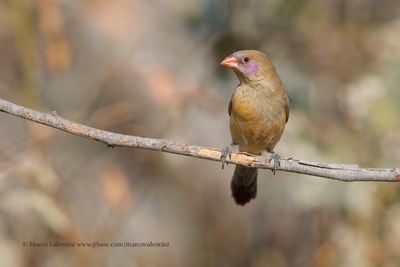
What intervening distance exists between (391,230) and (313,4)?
83.1 inches

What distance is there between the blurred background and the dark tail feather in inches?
11.6

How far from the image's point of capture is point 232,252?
25.2 feet

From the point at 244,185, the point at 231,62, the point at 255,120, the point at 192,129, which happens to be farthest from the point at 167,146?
the point at 192,129

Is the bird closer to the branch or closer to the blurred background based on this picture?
the blurred background

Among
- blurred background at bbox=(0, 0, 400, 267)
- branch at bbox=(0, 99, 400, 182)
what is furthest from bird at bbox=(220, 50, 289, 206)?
branch at bbox=(0, 99, 400, 182)

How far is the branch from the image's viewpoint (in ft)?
12.3

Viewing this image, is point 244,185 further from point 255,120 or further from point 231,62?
point 231,62

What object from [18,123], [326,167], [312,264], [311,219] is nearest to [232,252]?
[311,219]

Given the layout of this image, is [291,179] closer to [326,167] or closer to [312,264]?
[312,264]

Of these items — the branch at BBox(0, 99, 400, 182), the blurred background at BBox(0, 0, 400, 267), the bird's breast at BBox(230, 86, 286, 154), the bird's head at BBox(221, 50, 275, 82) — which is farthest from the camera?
the blurred background at BBox(0, 0, 400, 267)

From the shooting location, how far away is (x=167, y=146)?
12.6 feet

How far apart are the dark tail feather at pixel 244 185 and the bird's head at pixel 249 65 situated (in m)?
0.71

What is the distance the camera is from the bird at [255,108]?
16.7 ft

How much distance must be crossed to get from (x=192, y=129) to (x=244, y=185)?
78.6 inches
